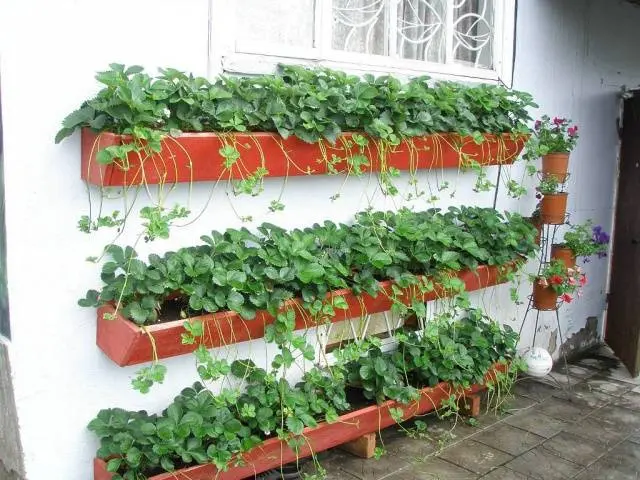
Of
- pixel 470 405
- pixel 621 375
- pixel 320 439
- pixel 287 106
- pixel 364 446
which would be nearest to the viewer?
pixel 287 106

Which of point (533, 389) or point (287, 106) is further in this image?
point (533, 389)

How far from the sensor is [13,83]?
8.39 feet

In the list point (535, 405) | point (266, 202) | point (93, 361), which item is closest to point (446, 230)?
point (266, 202)

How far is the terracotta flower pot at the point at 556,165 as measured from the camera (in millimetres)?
4566

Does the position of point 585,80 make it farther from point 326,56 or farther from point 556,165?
point 326,56

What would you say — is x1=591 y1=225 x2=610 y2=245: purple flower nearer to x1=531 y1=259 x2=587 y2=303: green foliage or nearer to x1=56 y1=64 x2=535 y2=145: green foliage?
x1=531 y1=259 x2=587 y2=303: green foliage

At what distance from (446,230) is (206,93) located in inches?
65.5

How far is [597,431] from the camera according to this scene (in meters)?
4.16

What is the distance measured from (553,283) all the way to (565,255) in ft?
1.01

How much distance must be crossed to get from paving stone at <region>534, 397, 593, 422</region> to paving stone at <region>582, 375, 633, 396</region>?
44 centimetres

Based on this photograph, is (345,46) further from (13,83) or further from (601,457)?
(601,457)

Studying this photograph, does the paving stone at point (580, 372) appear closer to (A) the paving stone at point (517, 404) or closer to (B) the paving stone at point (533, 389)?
(B) the paving stone at point (533, 389)

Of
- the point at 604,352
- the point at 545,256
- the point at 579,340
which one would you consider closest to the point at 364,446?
the point at 545,256

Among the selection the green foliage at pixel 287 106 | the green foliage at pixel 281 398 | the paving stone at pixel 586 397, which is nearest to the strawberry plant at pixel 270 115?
the green foliage at pixel 287 106
